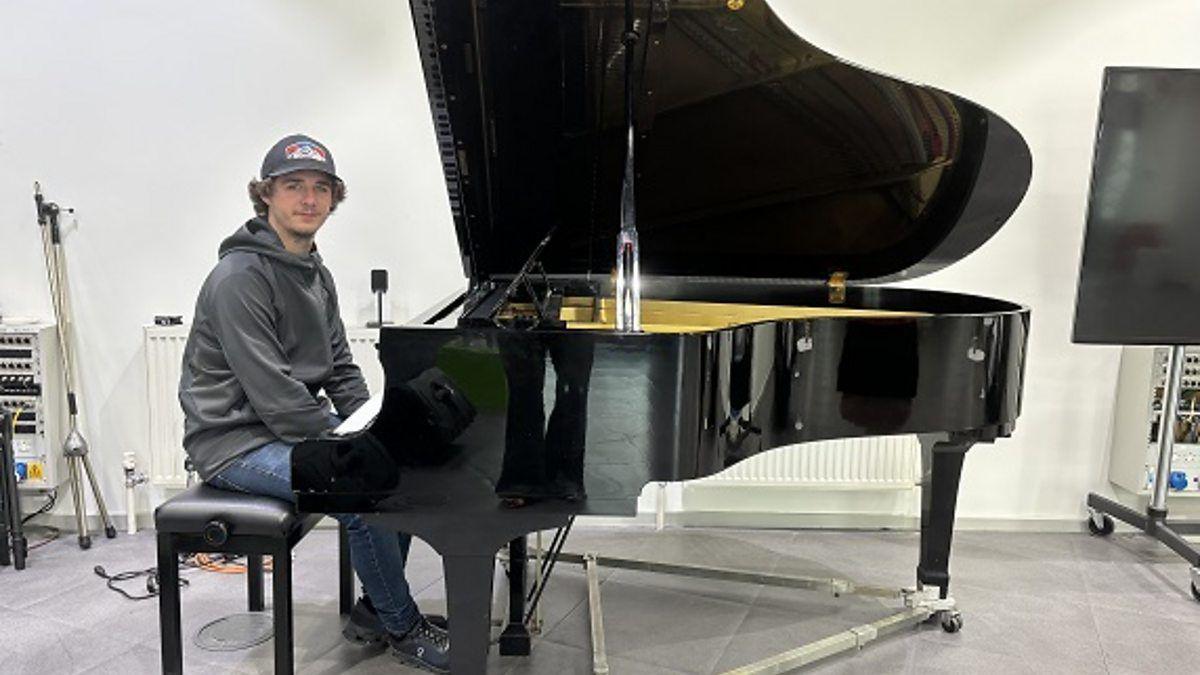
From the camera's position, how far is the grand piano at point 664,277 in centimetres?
163

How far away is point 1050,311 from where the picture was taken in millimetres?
3395

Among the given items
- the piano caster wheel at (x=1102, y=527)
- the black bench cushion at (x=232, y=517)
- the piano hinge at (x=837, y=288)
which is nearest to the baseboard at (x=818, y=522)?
the piano caster wheel at (x=1102, y=527)

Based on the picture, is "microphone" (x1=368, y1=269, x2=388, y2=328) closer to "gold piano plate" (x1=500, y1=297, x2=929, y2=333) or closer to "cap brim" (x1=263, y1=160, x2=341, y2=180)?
"gold piano plate" (x1=500, y1=297, x2=929, y2=333)

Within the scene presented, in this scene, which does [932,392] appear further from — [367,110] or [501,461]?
[367,110]

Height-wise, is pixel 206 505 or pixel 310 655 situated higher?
pixel 206 505

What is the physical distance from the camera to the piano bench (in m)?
1.97

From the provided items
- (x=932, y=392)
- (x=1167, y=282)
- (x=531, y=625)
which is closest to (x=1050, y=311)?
(x=1167, y=282)

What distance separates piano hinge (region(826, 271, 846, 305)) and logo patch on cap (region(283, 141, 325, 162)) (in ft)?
5.56

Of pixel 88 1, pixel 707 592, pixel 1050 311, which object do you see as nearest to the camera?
pixel 707 592

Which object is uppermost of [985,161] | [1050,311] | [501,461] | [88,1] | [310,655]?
[88,1]

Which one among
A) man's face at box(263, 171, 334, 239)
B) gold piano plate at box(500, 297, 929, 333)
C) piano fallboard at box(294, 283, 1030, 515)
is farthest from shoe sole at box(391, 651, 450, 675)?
man's face at box(263, 171, 334, 239)

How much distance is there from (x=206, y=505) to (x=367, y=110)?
1829mm

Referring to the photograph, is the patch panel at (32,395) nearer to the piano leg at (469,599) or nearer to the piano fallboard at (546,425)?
the piano fallboard at (546,425)

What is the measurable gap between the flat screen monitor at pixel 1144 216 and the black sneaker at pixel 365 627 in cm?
254
